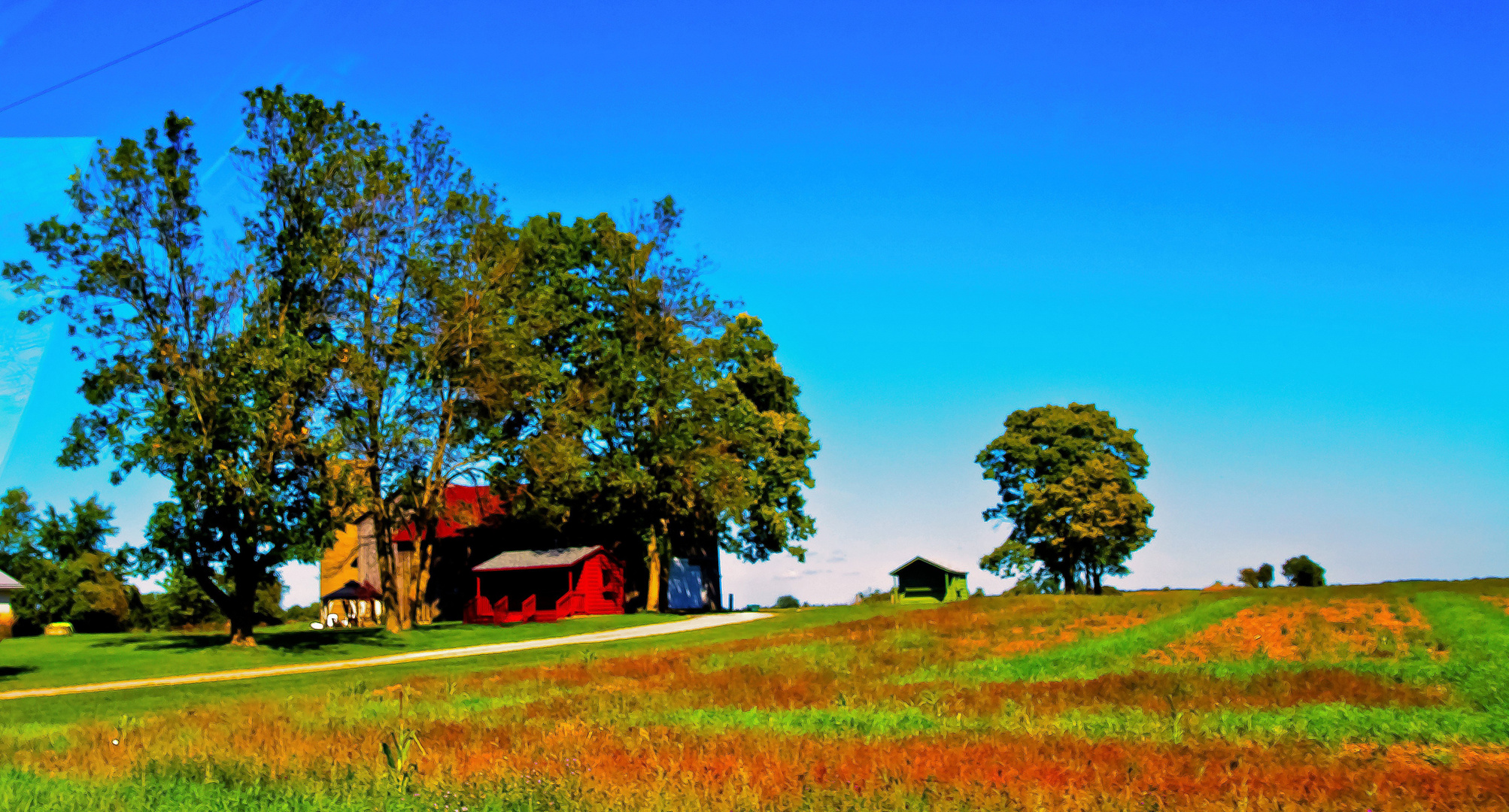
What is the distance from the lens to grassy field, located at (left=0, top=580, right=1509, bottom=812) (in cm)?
930

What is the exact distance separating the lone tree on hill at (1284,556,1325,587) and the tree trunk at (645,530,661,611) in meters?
30.9

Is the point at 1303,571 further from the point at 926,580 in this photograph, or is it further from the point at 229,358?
the point at 229,358

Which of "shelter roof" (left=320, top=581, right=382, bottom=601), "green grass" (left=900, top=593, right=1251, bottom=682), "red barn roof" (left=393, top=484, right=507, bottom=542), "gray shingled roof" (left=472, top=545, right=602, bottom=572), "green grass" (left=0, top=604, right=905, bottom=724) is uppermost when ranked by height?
"red barn roof" (left=393, top=484, right=507, bottom=542)

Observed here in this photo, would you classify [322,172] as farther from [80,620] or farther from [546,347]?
[80,620]

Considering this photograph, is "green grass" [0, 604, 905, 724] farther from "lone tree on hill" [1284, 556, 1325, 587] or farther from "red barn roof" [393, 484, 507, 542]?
"lone tree on hill" [1284, 556, 1325, 587]

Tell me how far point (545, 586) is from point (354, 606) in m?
13.6

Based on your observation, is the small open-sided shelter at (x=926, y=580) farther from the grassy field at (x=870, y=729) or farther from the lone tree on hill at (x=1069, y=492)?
the grassy field at (x=870, y=729)

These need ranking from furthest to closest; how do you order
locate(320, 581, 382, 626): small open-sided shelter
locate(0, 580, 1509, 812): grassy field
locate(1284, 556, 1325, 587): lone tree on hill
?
1. locate(320, 581, 382, 626): small open-sided shelter
2. locate(1284, 556, 1325, 587): lone tree on hill
3. locate(0, 580, 1509, 812): grassy field

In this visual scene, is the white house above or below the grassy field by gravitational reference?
above

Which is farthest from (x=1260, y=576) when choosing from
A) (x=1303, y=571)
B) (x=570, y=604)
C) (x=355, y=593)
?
(x=355, y=593)

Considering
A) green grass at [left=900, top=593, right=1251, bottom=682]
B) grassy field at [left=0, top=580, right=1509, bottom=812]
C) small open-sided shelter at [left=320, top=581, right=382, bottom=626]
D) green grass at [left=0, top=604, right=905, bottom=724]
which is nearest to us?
grassy field at [left=0, top=580, right=1509, bottom=812]

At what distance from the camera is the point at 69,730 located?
1531 cm

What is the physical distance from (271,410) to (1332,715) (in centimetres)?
3056

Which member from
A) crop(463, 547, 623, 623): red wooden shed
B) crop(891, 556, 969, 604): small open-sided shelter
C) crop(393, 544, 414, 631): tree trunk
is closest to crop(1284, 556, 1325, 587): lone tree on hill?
crop(891, 556, 969, 604): small open-sided shelter
